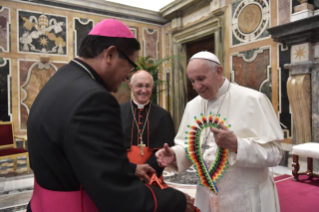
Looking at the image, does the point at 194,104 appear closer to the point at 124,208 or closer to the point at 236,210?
the point at 236,210

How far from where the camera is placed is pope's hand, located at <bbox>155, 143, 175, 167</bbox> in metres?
1.86

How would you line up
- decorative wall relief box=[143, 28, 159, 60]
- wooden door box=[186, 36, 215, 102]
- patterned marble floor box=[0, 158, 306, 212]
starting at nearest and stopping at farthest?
patterned marble floor box=[0, 158, 306, 212], wooden door box=[186, 36, 215, 102], decorative wall relief box=[143, 28, 159, 60]

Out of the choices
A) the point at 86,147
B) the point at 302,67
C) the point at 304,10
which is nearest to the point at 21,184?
the point at 86,147

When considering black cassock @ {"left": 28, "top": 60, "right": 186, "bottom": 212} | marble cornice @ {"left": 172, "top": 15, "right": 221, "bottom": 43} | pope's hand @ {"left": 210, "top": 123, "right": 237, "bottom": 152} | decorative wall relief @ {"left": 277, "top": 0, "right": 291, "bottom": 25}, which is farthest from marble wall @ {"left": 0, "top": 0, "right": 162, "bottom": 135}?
black cassock @ {"left": 28, "top": 60, "right": 186, "bottom": 212}

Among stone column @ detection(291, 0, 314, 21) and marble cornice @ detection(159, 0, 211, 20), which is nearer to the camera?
stone column @ detection(291, 0, 314, 21)

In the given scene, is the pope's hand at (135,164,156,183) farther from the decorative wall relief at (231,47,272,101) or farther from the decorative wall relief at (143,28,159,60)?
the decorative wall relief at (143,28,159,60)

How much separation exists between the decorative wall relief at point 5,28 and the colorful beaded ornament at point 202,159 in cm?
641

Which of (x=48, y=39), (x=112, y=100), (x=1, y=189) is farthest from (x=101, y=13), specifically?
(x=112, y=100)

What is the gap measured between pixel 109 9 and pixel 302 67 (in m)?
5.64

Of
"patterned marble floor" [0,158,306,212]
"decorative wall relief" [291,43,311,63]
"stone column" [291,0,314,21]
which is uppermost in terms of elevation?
"stone column" [291,0,314,21]

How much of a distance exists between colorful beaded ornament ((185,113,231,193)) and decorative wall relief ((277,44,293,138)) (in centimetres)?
370

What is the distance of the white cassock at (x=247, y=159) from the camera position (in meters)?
1.71

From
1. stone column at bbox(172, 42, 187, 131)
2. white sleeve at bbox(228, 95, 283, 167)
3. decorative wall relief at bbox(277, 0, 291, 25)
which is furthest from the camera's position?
stone column at bbox(172, 42, 187, 131)

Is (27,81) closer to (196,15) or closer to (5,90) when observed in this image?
(5,90)
